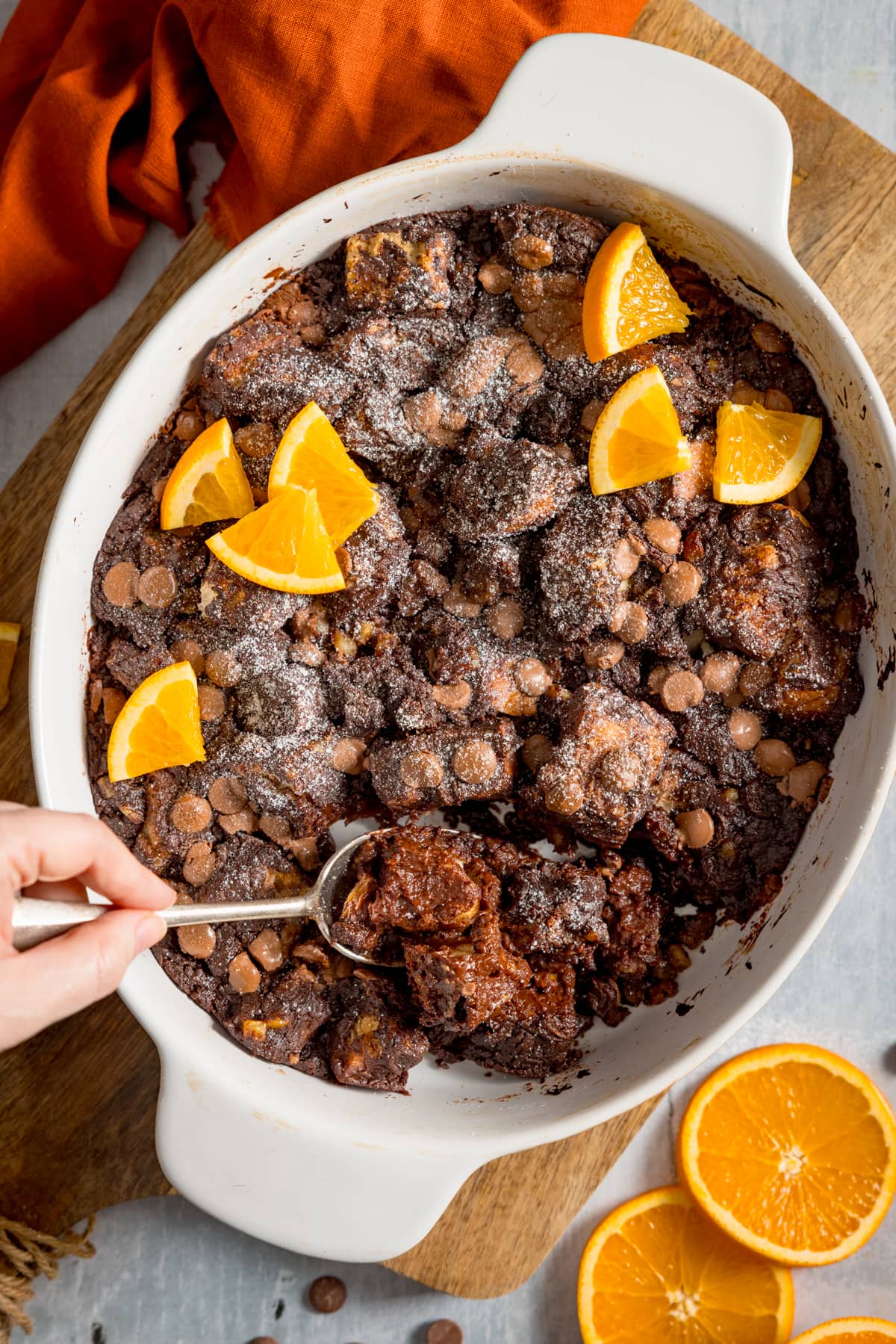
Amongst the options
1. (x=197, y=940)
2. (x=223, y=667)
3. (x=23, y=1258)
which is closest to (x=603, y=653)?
(x=223, y=667)

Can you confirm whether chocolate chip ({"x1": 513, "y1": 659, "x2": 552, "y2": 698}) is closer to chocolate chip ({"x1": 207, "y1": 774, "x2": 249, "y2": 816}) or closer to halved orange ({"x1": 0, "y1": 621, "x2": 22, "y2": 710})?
chocolate chip ({"x1": 207, "y1": 774, "x2": 249, "y2": 816})

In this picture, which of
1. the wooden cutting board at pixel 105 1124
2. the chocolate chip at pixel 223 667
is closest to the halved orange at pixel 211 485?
the chocolate chip at pixel 223 667

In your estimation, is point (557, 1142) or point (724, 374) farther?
point (557, 1142)

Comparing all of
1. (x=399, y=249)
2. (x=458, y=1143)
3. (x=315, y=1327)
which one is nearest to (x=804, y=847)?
(x=458, y=1143)

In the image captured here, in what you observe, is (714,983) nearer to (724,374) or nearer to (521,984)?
(521,984)

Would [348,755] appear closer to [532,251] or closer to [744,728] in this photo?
[744,728]

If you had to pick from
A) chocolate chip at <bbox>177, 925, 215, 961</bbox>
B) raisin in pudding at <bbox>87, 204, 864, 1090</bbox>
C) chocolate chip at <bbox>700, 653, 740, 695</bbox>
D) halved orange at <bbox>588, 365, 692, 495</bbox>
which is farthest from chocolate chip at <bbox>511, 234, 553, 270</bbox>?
chocolate chip at <bbox>177, 925, 215, 961</bbox>
